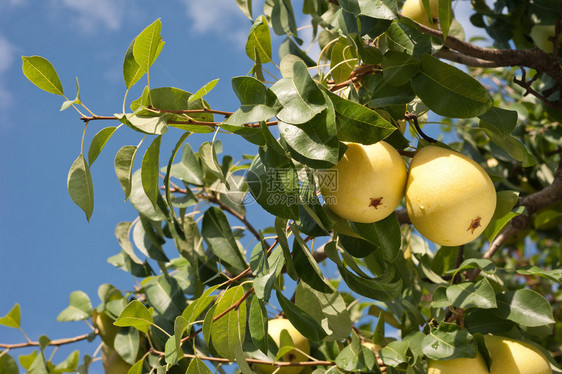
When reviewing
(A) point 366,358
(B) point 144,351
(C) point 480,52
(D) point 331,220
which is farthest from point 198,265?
(C) point 480,52

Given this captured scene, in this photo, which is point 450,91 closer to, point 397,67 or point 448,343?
point 397,67

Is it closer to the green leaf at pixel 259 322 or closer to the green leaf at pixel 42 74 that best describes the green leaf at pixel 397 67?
the green leaf at pixel 259 322

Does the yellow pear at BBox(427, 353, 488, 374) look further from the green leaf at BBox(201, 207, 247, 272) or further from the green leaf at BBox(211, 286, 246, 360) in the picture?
the green leaf at BBox(201, 207, 247, 272)

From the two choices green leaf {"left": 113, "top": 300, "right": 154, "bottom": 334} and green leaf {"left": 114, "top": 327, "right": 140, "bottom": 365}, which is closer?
green leaf {"left": 113, "top": 300, "right": 154, "bottom": 334}

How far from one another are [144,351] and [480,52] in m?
1.59

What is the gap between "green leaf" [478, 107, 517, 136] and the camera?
4.11ft

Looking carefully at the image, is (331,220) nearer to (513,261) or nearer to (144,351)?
(144,351)

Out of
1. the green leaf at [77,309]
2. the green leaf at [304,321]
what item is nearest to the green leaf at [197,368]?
the green leaf at [304,321]

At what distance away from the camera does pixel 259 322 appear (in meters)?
1.30

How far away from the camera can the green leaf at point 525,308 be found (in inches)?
56.7

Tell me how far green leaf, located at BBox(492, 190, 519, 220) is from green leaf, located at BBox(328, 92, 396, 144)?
0.50 m

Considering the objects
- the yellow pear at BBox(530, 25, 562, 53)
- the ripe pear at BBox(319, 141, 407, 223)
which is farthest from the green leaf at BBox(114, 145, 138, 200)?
the yellow pear at BBox(530, 25, 562, 53)

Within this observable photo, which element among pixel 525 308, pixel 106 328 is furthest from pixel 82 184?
pixel 525 308

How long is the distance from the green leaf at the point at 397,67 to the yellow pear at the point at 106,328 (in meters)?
1.48
